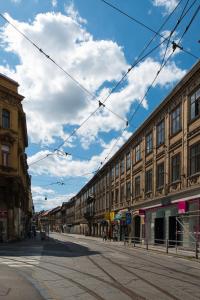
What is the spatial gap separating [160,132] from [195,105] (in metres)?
8.89

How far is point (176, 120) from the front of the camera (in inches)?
1508

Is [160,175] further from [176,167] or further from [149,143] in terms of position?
[149,143]

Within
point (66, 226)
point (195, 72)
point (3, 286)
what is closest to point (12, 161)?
point (195, 72)

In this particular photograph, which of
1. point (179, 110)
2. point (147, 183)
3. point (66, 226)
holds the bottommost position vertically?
point (66, 226)

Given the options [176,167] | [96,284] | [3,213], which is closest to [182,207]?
[176,167]

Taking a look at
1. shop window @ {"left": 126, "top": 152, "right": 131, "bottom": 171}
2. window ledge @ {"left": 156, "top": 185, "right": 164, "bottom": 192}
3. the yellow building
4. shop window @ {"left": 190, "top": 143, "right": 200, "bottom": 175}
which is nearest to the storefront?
window ledge @ {"left": 156, "top": 185, "right": 164, "bottom": 192}

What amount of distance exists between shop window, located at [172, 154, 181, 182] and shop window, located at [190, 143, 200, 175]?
2.63 meters

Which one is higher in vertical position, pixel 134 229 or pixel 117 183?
pixel 117 183

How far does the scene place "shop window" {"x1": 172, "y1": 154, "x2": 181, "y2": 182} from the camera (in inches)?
1474

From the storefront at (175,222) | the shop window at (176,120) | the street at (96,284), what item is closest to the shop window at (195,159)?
the storefront at (175,222)

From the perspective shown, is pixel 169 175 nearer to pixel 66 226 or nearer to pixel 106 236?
pixel 106 236

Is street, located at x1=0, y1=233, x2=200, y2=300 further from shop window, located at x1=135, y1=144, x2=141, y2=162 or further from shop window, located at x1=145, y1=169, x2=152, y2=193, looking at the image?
shop window, located at x1=135, y1=144, x2=141, y2=162

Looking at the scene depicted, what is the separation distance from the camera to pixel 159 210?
42031 millimetres

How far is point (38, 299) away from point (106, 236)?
54451mm
